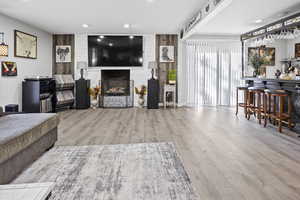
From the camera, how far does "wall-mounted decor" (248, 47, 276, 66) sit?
9.09 m

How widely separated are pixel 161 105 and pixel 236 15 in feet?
13.2

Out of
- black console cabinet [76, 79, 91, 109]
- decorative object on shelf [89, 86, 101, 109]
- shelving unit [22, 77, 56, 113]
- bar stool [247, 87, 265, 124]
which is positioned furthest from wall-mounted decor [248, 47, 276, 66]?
shelving unit [22, 77, 56, 113]

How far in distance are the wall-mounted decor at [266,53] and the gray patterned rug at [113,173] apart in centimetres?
703

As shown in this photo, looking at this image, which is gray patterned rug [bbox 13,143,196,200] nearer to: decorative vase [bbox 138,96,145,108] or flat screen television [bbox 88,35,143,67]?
decorative vase [bbox 138,96,145,108]

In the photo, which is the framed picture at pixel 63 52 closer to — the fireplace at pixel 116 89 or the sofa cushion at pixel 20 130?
the fireplace at pixel 116 89

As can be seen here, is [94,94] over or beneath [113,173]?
over

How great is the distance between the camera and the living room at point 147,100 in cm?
243

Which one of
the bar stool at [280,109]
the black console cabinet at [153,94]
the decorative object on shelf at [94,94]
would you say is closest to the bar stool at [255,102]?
the bar stool at [280,109]

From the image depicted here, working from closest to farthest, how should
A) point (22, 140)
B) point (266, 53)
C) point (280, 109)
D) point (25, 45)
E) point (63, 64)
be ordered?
point (22, 140) → point (280, 109) → point (25, 45) → point (63, 64) → point (266, 53)

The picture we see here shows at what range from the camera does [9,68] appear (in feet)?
19.8

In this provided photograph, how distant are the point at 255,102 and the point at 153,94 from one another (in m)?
3.23

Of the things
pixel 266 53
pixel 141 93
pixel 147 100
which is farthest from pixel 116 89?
pixel 266 53

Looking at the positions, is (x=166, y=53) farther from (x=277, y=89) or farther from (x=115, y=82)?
(x=277, y=89)

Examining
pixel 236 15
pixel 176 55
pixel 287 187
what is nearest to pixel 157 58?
→ pixel 176 55
